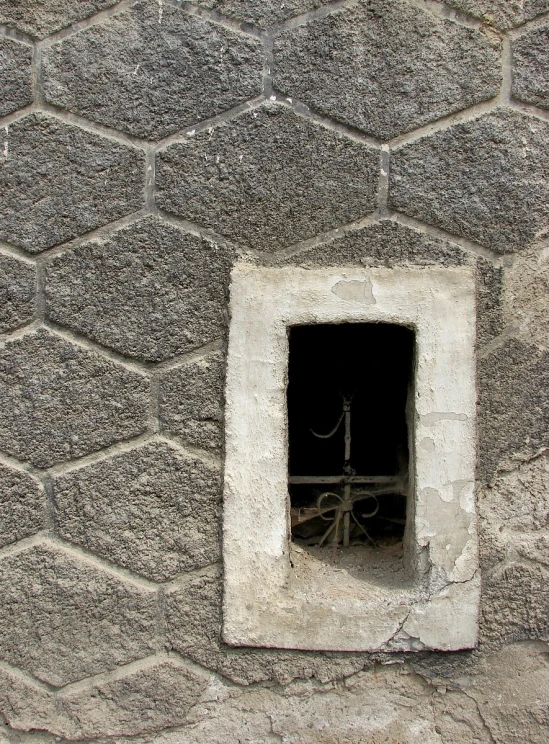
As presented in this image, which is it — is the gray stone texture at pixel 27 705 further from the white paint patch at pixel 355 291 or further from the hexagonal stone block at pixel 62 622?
the white paint patch at pixel 355 291

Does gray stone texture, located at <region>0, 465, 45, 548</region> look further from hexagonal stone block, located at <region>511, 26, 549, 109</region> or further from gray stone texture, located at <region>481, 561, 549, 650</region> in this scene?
hexagonal stone block, located at <region>511, 26, 549, 109</region>

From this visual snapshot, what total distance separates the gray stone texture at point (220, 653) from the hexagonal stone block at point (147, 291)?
54cm

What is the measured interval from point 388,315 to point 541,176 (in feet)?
1.54

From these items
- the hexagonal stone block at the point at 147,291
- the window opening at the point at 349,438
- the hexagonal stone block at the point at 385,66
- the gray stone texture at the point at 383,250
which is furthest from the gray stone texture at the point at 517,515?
the hexagonal stone block at the point at 385,66

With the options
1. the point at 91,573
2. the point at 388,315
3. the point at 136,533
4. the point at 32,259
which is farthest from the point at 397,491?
the point at 32,259

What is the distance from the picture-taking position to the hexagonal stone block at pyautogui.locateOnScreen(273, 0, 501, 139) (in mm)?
1410

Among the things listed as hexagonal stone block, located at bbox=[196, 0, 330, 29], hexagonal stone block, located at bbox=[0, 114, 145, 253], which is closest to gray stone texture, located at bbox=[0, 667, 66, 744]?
hexagonal stone block, located at bbox=[0, 114, 145, 253]

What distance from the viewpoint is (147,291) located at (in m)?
1.42

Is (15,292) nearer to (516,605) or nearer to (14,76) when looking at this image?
(14,76)

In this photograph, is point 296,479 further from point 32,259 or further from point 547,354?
point 32,259

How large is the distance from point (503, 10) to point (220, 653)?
1584 mm

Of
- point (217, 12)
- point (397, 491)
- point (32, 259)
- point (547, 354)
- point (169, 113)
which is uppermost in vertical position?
point (217, 12)

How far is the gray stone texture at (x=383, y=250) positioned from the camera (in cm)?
143

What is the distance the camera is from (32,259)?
144cm
